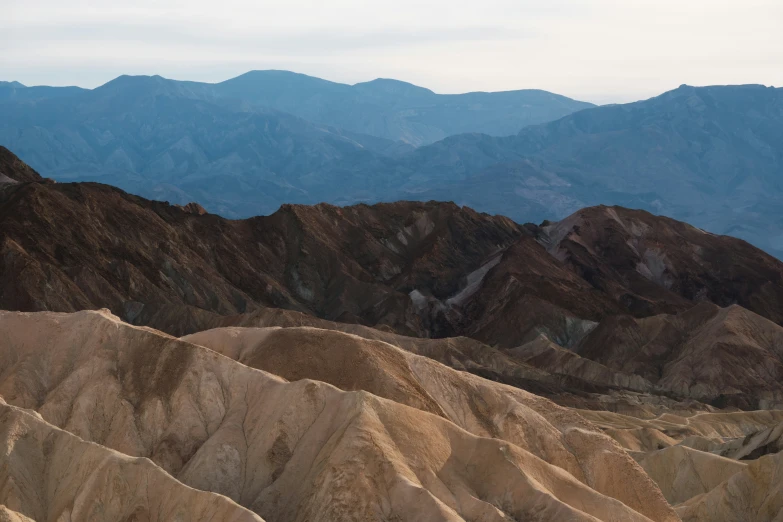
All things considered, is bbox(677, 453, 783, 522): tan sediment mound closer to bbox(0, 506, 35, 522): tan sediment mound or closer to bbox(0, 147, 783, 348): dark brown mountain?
bbox(0, 506, 35, 522): tan sediment mound

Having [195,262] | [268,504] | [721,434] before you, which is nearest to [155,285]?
[195,262]

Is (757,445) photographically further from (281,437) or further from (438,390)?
(281,437)

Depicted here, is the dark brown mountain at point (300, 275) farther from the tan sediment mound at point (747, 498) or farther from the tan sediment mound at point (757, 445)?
the tan sediment mound at point (747, 498)

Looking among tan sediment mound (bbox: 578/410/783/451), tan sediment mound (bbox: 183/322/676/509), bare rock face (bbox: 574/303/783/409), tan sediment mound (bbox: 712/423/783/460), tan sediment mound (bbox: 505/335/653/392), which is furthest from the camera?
tan sediment mound (bbox: 505/335/653/392)

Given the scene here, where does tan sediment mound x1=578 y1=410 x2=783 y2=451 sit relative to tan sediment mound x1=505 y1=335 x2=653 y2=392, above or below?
above

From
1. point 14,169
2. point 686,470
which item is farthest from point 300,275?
point 686,470

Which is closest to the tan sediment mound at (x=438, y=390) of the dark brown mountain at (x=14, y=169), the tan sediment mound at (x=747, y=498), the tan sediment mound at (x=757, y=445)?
the tan sediment mound at (x=747, y=498)

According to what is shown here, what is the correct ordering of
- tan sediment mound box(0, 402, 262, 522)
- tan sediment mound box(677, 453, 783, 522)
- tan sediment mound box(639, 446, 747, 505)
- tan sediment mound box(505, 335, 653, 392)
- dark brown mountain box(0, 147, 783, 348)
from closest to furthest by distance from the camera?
1. tan sediment mound box(0, 402, 262, 522)
2. tan sediment mound box(677, 453, 783, 522)
3. tan sediment mound box(639, 446, 747, 505)
4. dark brown mountain box(0, 147, 783, 348)
5. tan sediment mound box(505, 335, 653, 392)

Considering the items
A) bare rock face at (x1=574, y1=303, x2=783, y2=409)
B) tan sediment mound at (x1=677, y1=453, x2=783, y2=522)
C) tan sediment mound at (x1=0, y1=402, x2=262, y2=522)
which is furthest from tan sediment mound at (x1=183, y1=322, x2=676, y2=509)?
bare rock face at (x1=574, y1=303, x2=783, y2=409)
